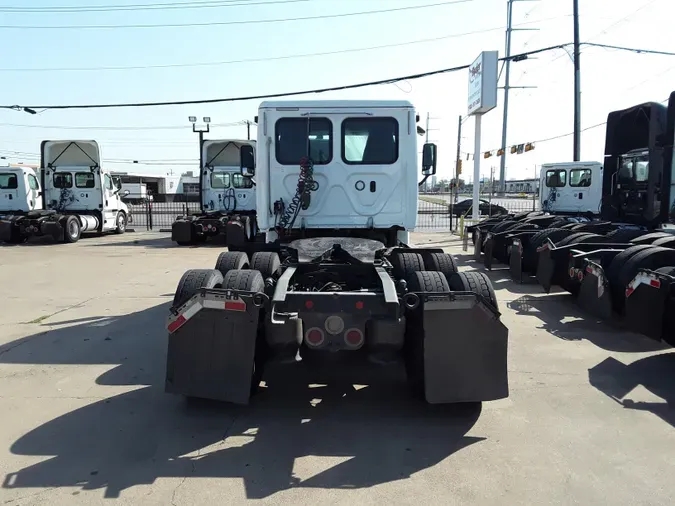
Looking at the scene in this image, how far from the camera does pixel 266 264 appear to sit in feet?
18.5

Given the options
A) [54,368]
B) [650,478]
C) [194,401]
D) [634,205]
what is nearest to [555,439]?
[650,478]

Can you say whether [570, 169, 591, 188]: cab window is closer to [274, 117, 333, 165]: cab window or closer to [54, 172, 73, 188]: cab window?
[274, 117, 333, 165]: cab window

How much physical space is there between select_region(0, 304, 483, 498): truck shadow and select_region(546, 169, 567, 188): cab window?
48.4 ft

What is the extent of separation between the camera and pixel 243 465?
11.4 ft

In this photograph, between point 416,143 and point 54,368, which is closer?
point 54,368

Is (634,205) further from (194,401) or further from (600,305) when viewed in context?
(194,401)

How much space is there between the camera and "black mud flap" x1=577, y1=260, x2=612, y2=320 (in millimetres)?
6285

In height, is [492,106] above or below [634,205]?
above

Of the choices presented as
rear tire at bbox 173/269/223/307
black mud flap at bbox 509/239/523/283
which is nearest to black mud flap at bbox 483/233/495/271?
→ black mud flap at bbox 509/239/523/283

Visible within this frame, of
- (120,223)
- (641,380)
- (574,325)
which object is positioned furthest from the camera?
(120,223)

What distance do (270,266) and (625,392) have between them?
361 centimetres

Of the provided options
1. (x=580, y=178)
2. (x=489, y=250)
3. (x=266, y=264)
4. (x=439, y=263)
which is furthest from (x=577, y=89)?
(x=266, y=264)

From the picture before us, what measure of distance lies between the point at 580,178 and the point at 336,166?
13.1 m

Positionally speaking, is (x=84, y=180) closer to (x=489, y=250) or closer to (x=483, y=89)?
(x=483, y=89)
